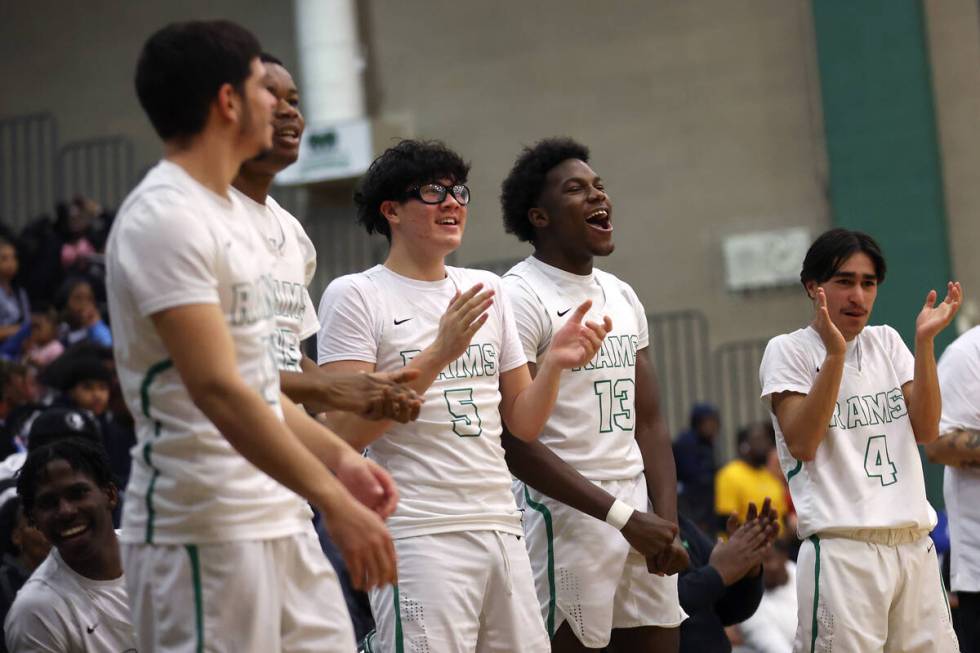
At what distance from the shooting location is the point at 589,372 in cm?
434

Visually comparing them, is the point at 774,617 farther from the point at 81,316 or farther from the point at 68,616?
the point at 81,316

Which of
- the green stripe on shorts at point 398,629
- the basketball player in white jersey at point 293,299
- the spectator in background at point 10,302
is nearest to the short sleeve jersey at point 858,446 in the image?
the green stripe on shorts at point 398,629

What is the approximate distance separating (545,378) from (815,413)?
1.06 m

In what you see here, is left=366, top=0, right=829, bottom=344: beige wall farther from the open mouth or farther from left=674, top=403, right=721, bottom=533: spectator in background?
the open mouth

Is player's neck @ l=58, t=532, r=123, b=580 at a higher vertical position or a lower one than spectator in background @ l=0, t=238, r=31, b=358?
lower

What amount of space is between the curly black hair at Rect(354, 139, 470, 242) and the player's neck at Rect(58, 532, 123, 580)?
4.10 ft

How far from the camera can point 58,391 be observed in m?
7.35

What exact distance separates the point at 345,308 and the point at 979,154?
8.19 metres

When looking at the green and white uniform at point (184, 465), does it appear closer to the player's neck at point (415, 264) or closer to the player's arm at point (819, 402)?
the player's neck at point (415, 264)

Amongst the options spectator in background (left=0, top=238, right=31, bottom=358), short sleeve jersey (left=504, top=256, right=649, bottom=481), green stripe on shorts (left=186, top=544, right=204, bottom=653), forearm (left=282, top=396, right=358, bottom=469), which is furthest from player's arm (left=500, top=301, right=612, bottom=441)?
spectator in background (left=0, top=238, right=31, bottom=358)

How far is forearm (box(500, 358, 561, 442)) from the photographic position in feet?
12.6

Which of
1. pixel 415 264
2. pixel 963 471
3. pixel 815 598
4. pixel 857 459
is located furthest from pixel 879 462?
pixel 415 264

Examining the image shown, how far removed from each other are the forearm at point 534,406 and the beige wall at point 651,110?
767 cm

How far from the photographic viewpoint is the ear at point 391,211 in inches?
161
